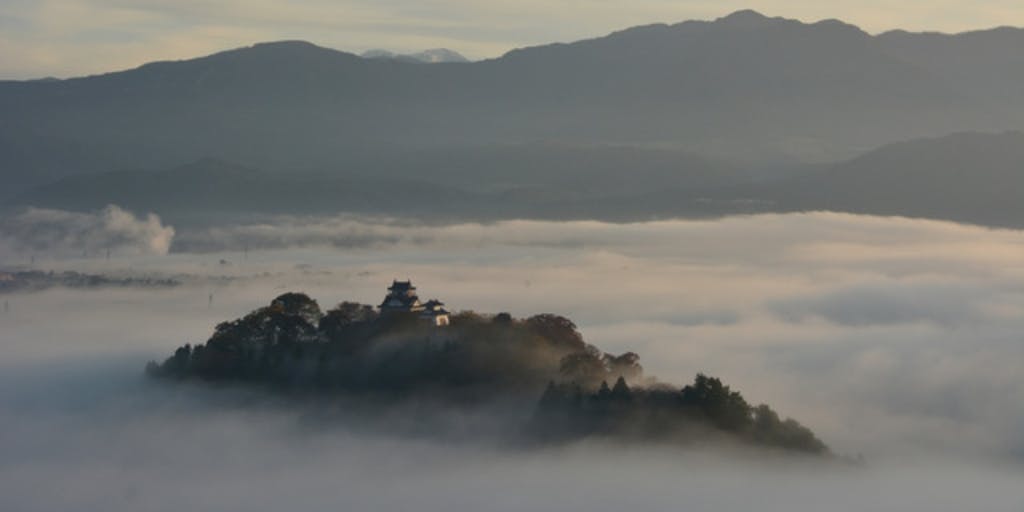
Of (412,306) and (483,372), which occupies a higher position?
(412,306)

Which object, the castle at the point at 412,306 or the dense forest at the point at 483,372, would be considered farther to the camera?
the castle at the point at 412,306

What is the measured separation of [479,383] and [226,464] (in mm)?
27693

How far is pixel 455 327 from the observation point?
155750mm

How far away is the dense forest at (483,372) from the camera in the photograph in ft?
472

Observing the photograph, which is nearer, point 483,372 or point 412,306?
point 483,372

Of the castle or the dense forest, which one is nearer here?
the dense forest

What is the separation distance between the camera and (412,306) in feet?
531

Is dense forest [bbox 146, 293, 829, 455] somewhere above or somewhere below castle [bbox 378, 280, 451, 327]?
below

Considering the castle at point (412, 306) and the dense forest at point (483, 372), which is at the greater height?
the castle at point (412, 306)

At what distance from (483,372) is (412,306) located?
13084 mm

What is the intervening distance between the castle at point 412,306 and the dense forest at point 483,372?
3.54ft

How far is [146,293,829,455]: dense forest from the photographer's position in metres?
144

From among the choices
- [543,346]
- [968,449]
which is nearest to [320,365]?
[543,346]

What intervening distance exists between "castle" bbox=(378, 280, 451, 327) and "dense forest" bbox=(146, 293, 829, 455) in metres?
1.08
